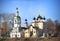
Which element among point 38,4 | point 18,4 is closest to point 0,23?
point 18,4

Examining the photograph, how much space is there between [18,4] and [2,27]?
374mm

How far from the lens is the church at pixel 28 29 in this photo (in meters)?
1.88

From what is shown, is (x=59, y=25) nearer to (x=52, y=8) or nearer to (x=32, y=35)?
(x=52, y=8)

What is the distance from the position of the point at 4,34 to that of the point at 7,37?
61 millimetres

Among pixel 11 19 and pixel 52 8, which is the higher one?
pixel 52 8

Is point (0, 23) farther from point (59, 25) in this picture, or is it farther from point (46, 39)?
point (59, 25)

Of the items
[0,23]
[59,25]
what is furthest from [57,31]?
[0,23]

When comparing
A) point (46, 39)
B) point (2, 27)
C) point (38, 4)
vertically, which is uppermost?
point (38, 4)

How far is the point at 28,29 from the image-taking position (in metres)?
1.89

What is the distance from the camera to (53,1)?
1952 mm

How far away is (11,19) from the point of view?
75.0 inches

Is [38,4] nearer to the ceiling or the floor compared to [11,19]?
nearer to the ceiling

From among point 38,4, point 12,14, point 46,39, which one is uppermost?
point 38,4

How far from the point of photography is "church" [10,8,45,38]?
1877 millimetres
